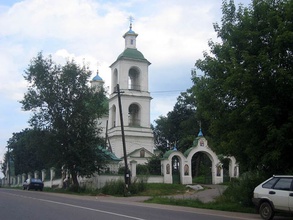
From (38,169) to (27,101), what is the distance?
86.3 feet

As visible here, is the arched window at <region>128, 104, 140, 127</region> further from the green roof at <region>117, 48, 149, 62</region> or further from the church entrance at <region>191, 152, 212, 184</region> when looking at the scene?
the church entrance at <region>191, 152, 212, 184</region>

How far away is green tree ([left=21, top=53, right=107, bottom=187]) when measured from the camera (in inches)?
1550

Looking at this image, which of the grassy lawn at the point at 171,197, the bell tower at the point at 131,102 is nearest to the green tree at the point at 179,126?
the bell tower at the point at 131,102

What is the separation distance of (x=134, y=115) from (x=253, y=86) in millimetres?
39044

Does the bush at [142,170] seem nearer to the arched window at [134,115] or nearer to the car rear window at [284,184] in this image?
the arched window at [134,115]

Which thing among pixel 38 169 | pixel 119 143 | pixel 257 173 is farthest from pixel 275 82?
pixel 38 169

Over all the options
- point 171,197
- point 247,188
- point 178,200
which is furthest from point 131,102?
point 247,188

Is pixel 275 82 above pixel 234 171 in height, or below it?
above

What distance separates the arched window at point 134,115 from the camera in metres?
53.6

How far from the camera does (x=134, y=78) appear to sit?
54094 mm

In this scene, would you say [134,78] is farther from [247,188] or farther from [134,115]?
[247,188]

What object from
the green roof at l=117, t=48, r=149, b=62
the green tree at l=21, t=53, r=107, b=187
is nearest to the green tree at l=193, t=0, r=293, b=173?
the green tree at l=21, t=53, r=107, b=187

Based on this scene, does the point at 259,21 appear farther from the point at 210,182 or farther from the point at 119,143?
the point at 119,143

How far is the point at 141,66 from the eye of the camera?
5269 centimetres
